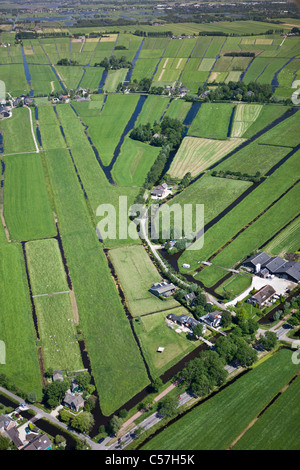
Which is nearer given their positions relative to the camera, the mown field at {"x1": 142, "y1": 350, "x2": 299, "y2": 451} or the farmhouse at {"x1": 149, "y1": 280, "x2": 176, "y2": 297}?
the mown field at {"x1": 142, "y1": 350, "x2": 299, "y2": 451}

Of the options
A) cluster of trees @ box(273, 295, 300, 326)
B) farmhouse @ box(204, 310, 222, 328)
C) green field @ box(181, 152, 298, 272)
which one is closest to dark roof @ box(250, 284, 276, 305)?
cluster of trees @ box(273, 295, 300, 326)

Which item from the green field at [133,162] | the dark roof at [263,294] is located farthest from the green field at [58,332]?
the green field at [133,162]

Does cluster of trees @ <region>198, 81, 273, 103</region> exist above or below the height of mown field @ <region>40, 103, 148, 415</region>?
above

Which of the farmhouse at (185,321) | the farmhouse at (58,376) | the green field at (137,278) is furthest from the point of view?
the green field at (137,278)

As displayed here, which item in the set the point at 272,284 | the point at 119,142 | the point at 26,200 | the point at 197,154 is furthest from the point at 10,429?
the point at 119,142

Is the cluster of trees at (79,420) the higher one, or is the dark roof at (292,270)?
the dark roof at (292,270)

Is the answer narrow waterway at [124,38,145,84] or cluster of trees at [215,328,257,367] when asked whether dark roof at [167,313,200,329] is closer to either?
cluster of trees at [215,328,257,367]

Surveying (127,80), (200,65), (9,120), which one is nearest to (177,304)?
(9,120)

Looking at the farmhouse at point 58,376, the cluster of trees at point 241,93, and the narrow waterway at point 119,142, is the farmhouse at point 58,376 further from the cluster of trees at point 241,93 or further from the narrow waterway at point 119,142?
the cluster of trees at point 241,93

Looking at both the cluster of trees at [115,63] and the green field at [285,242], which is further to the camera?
the cluster of trees at [115,63]
